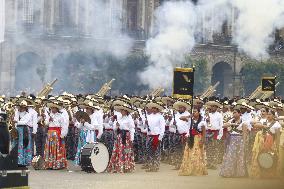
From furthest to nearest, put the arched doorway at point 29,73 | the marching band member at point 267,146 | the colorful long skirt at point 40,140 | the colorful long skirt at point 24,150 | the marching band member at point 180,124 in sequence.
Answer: the arched doorway at point 29,73, the colorful long skirt at point 40,140, the marching band member at point 180,124, the colorful long skirt at point 24,150, the marching band member at point 267,146

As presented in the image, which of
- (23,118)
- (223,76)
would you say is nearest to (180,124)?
(23,118)

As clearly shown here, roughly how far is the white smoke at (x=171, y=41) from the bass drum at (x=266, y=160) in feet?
90.4

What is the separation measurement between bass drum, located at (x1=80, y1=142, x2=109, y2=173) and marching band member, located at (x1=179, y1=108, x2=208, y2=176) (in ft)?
6.30

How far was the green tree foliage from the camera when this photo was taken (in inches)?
2223

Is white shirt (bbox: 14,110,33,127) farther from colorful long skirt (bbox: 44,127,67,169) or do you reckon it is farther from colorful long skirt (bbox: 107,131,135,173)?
colorful long skirt (bbox: 107,131,135,173)

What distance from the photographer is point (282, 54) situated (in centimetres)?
6334

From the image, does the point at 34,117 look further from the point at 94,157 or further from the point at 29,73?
the point at 29,73

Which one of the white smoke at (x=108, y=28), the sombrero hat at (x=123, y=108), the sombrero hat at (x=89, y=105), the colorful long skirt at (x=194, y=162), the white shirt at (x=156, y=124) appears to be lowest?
the colorful long skirt at (x=194, y=162)

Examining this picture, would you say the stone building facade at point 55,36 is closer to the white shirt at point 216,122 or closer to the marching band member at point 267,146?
A: the white shirt at point 216,122

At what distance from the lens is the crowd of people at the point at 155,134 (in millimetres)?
20328

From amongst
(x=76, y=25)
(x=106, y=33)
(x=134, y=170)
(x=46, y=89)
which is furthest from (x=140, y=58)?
(x=134, y=170)

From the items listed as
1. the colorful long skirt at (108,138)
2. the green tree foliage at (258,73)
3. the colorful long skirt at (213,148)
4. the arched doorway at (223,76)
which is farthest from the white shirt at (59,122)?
the arched doorway at (223,76)

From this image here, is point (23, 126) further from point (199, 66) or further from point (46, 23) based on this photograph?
point (46, 23)

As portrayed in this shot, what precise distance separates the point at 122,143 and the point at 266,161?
12.0 ft
